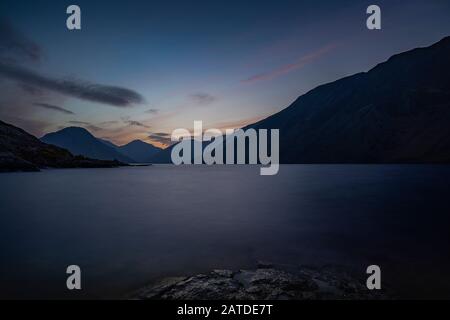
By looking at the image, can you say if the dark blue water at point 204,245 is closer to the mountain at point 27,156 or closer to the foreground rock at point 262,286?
the foreground rock at point 262,286

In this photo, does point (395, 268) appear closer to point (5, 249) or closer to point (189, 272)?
point (189, 272)

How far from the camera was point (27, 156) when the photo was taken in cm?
13688

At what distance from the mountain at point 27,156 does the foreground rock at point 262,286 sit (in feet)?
427

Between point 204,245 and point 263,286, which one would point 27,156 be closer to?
point 204,245

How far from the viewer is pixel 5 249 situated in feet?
45.3

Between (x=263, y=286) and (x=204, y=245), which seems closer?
(x=263, y=286)

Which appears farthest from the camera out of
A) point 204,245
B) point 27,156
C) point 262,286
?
point 27,156

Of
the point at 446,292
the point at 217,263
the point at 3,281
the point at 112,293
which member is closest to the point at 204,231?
the point at 217,263

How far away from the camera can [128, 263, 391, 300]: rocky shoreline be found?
8.23m

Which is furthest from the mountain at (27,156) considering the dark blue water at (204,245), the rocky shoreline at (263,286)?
the rocky shoreline at (263,286)

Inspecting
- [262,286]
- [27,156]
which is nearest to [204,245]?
[262,286]

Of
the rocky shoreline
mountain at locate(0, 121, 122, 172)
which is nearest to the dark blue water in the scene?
the rocky shoreline

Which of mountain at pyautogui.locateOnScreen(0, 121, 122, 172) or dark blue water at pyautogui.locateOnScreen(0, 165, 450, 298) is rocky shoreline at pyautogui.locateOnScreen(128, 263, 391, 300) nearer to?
dark blue water at pyautogui.locateOnScreen(0, 165, 450, 298)

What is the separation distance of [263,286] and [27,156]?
568ft
